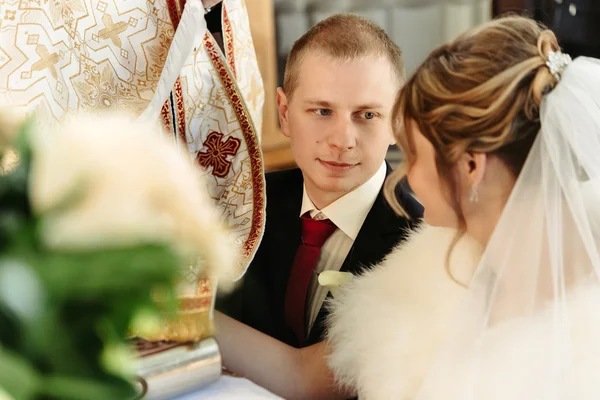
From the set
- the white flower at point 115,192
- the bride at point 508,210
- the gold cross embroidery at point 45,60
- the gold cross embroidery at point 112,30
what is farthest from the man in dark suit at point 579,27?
the white flower at point 115,192

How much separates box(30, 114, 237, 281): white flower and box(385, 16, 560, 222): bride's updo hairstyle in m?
0.56

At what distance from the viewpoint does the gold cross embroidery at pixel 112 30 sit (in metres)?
1.05

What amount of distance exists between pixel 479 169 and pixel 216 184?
497 mm

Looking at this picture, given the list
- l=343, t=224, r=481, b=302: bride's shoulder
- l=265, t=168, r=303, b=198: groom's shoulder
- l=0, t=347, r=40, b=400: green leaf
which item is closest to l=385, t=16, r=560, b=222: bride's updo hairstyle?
l=343, t=224, r=481, b=302: bride's shoulder

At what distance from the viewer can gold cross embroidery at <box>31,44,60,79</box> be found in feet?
3.17

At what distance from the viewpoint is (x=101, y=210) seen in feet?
1.06

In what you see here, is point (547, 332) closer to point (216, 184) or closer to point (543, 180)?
point (543, 180)

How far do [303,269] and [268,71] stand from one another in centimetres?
162

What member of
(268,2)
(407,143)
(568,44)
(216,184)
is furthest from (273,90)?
(407,143)

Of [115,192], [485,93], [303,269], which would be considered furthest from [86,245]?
[303,269]

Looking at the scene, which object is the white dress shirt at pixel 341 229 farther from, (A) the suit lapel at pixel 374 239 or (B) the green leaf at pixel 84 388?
(B) the green leaf at pixel 84 388

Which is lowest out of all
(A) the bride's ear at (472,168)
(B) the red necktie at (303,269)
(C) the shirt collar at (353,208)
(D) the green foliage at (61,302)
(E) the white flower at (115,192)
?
(B) the red necktie at (303,269)

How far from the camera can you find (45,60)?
3.20 ft

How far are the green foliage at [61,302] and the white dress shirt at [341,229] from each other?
0.89 meters
